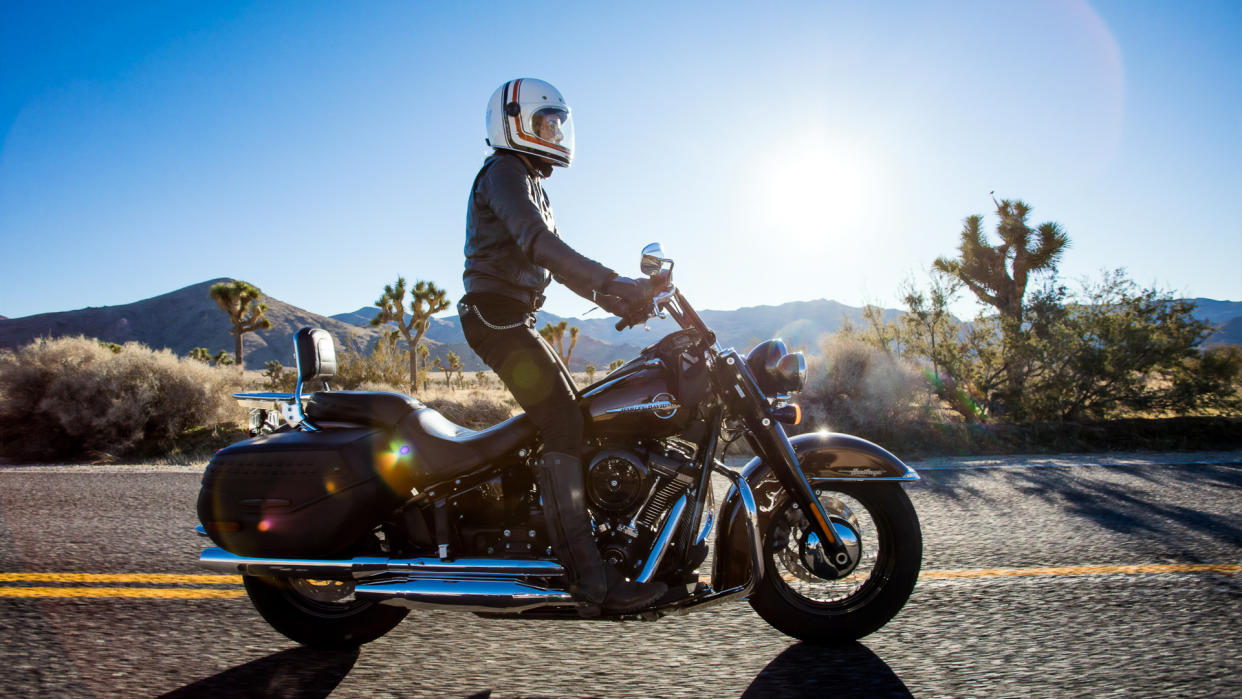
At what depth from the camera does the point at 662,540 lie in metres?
2.45

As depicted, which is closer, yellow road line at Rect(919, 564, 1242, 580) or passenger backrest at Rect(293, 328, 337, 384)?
passenger backrest at Rect(293, 328, 337, 384)

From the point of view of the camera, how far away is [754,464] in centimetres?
271

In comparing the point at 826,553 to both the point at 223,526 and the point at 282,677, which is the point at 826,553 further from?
the point at 223,526

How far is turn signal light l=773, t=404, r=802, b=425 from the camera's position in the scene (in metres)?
2.55

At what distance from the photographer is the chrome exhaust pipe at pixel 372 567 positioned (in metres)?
2.44

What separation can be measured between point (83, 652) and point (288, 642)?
0.75 metres

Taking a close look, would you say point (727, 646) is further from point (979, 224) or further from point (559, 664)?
point (979, 224)

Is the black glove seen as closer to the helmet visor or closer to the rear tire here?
the helmet visor

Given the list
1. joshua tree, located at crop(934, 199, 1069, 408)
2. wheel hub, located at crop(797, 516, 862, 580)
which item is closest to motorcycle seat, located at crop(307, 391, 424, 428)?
wheel hub, located at crop(797, 516, 862, 580)

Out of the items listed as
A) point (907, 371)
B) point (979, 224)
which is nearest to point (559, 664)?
point (907, 371)

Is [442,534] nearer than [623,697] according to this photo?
No

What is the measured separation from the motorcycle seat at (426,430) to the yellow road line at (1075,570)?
2331mm

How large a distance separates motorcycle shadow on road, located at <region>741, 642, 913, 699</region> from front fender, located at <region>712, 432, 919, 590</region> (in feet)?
1.37

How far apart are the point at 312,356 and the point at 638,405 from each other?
1.53m
